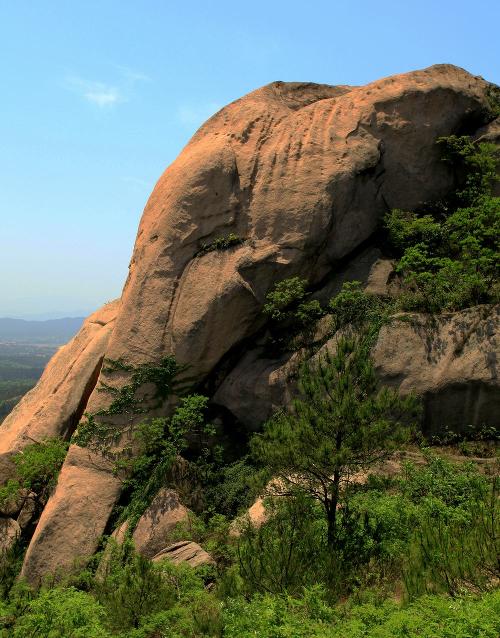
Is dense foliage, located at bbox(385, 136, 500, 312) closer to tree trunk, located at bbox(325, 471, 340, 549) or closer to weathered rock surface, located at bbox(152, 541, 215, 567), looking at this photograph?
tree trunk, located at bbox(325, 471, 340, 549)

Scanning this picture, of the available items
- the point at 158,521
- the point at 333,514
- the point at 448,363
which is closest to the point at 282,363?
the point at 448,363

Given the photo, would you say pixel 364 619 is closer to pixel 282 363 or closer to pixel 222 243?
pixel 282 363

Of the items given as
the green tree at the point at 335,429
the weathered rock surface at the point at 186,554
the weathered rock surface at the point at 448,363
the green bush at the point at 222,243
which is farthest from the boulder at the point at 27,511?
the weathered rock surface at the point at 448,363

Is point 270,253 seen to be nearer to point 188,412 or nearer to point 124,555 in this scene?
point 188,412

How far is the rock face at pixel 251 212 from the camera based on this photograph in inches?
676

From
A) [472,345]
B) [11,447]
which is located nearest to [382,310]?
[472,345]

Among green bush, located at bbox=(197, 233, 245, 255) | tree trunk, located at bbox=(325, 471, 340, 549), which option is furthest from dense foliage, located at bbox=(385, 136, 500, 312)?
tree trunk, located at bbox=(325, 471, 340, 549)

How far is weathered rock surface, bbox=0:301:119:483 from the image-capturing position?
58.6 feet

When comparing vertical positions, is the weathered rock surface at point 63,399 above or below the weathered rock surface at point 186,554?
above

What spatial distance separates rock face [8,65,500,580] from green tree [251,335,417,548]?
7.33 meters

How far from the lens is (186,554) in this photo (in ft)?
41.7

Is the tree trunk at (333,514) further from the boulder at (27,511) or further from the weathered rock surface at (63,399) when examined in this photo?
the weathered rock surface at (63,399)

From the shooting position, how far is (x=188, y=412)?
16.2 metres

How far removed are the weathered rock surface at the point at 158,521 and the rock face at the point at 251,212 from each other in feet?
4.69
